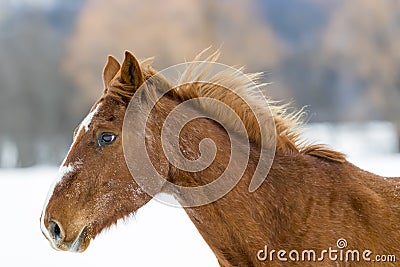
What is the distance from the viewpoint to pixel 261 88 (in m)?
2.97

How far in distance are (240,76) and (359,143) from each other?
1717cm

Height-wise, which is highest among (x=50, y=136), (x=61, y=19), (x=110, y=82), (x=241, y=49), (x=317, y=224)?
(x=61, y=19)

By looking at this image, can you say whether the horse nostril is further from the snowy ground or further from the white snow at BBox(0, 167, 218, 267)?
the white snow at BBox(0, 167, 218, 267)

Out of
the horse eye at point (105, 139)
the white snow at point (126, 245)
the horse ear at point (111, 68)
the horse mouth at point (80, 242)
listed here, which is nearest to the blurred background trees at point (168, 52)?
the white snow at point (126, 245)

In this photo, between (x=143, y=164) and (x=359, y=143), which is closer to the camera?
(x=143, y=164)

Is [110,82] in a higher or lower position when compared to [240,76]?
lower

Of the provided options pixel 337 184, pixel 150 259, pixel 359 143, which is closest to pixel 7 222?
pixel 150 259

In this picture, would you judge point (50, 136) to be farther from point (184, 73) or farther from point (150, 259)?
point (184, 73)

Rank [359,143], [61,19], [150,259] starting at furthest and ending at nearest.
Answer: [61,19], [359,143], [150,259]

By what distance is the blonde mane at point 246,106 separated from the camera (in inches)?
110

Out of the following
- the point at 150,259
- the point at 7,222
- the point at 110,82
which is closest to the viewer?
the point at 110,82

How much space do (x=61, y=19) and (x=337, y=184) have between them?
2918cm

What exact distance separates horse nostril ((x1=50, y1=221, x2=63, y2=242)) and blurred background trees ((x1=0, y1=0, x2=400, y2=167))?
46.7 feet

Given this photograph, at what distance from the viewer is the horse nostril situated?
8.32 ft
